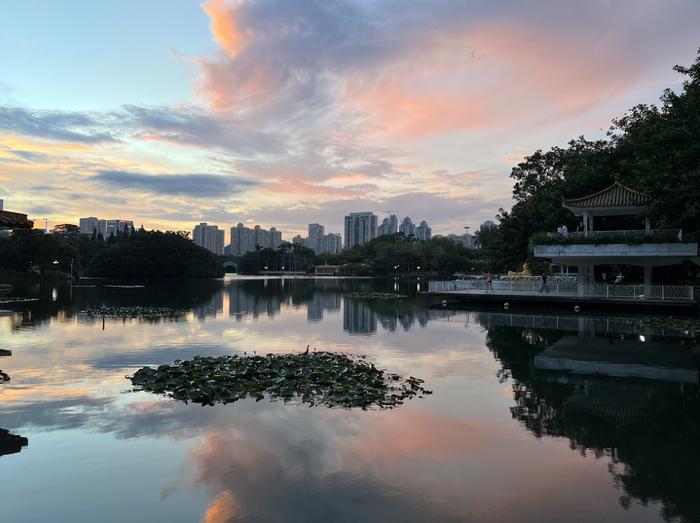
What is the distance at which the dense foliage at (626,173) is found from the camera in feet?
63.7

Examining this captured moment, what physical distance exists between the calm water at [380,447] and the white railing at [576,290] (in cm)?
1208

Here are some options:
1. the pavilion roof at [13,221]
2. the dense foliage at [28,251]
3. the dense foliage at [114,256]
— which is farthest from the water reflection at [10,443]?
the dense foliage at [28,251]

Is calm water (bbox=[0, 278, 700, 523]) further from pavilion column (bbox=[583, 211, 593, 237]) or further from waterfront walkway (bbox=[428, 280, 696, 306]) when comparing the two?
pavilion column (bbox=[583, 211, 593, 237])

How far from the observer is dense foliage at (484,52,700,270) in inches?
765

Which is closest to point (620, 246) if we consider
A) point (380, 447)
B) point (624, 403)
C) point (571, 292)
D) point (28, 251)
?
point (571, 292)

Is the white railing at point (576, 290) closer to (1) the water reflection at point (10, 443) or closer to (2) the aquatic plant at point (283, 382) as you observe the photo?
(2) the aquatic plant at point (283, 382)

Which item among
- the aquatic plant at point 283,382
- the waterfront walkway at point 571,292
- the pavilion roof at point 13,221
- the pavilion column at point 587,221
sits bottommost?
the aquatic plant at point 283,382

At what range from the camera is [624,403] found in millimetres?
8961

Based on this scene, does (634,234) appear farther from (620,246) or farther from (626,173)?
(626,173)

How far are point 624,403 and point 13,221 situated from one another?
36.2 feet

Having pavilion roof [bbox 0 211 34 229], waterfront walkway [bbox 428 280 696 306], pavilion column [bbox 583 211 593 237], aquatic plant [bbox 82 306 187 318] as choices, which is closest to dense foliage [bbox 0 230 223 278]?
aquatic plant [bbox 82 306 187 318]

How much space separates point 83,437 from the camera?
700cm

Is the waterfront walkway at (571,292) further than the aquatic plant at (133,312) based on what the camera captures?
Yes

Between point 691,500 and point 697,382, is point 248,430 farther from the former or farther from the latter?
point 697,382
